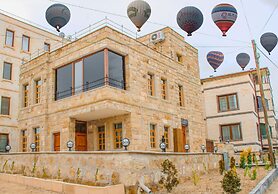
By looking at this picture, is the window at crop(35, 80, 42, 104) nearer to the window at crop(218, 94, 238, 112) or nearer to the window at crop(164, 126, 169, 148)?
the window at crop(164, 126, 169, 148)

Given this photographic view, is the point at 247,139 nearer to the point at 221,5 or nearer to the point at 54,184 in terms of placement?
the point at 221,5

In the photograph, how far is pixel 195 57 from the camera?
24.0 metres

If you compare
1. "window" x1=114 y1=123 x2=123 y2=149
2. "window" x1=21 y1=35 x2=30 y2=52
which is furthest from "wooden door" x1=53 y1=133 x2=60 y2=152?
"window" x1=21 y1=35 x2=30 y2=52

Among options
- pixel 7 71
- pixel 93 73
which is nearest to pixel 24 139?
pixel 7 71

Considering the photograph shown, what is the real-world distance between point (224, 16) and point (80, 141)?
37.2 feet

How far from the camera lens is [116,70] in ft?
51.8

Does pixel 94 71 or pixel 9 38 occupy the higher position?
pixel 9 38

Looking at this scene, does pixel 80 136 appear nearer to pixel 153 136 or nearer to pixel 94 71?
pixel 94 71

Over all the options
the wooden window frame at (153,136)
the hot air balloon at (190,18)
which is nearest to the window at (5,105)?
the wooden window frame at (153,136)

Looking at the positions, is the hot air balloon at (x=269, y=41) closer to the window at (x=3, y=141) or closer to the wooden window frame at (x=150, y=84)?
the wooden window frame at (x=150, y=84)

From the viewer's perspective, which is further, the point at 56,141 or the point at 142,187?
the point at 56,141

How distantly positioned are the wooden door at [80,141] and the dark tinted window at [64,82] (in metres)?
2.62

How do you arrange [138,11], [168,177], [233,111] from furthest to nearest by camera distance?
1. [233,111]
2. [138,11]
3. [168,177]

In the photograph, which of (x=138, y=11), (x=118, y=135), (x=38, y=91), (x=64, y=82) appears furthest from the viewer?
(x=38, y=91)
